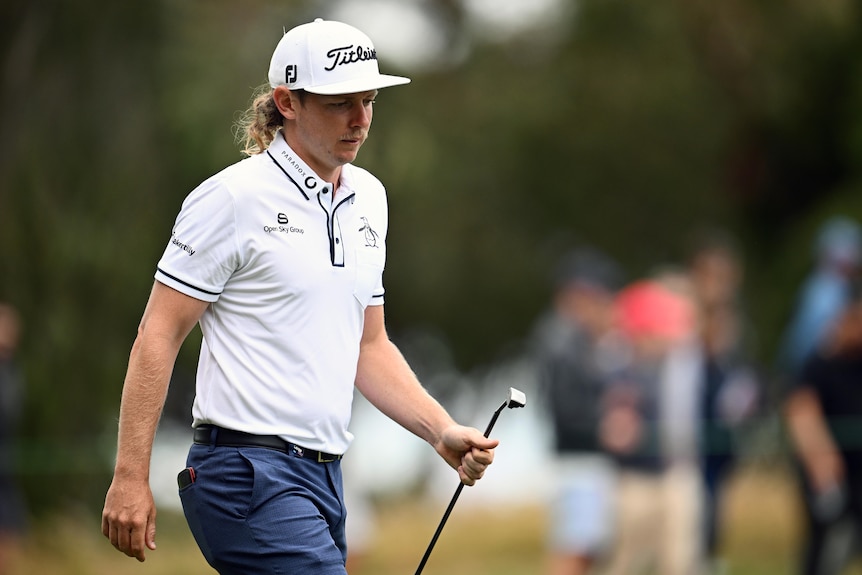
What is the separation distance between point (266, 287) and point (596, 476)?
623 cm

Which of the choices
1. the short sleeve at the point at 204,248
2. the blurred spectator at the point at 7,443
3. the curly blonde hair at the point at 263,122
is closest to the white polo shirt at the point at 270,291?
the short sleeve at the point at 204,248

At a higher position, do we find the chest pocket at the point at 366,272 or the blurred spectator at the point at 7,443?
the chest pocket at the point at 366,272

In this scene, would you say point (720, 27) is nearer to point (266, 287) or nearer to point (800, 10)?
point (800, 10)

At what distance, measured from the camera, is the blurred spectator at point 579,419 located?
404 inches

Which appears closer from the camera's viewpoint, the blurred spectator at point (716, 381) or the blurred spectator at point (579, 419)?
the blurred spectator at point (579, 419)

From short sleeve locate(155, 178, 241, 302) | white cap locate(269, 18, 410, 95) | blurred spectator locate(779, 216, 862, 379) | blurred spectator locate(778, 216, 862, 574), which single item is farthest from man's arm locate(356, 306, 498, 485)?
blurred spectator locate(779, 216, 862, 379)

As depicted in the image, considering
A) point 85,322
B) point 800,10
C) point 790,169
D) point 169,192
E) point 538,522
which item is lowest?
point 538,522

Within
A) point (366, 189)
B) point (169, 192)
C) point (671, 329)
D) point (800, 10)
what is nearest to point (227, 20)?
point (169, 192)

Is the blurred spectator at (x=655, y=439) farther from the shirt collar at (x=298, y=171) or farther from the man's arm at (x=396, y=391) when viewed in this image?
the shirt collar at (x=298, y=171)

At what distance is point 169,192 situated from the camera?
13133 millimetres

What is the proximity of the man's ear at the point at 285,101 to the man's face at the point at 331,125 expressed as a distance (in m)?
0.02

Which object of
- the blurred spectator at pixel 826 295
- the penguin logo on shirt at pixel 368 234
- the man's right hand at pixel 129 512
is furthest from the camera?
the blurred spectator at pixel 826 295

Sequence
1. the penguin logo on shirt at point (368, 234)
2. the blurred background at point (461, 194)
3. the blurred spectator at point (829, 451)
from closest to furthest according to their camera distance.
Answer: the penguin logo on shirt at point (368, 234) < the blurred spectator at point (829, 451) < the blurred background at point (461, 194)

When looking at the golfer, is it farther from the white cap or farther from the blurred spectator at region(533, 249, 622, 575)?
the blurred spectator at region(533, 249, 622, 575)
